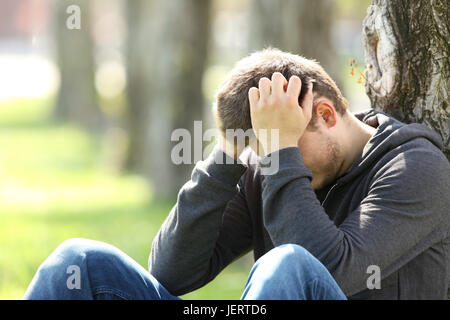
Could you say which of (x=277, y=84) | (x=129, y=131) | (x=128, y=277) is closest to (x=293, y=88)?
(x=277, y=84)

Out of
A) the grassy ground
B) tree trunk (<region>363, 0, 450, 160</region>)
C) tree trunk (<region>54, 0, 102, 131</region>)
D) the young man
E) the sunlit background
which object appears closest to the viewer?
the young man

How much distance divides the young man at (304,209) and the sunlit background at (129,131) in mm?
666

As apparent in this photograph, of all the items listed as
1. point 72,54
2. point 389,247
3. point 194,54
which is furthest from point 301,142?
point 72,54

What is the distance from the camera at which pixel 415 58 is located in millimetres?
3471

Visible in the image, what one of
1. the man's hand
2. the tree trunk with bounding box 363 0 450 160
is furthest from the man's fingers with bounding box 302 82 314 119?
the tree trunk with bounding box 363 0 450 160

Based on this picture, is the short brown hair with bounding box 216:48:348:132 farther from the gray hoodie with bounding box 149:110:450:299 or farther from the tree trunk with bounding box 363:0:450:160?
the tree trunk with bounding box 363:0:450:160

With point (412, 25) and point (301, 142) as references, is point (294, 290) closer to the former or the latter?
point (301, 142)

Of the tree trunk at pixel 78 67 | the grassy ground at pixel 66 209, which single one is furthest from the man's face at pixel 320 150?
the tree trunk at pixel 78 67

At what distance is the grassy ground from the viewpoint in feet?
22.6

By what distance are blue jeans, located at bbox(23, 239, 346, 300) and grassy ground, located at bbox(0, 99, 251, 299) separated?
9.38ft

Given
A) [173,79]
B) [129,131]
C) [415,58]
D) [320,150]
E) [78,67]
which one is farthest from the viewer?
[78,67]

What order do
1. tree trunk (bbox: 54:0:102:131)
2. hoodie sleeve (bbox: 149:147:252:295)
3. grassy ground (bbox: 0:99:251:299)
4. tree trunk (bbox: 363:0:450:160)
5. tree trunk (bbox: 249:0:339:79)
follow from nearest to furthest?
1. hoodie sleeve (bbox: 149:147:252:295)
2. tree trunk (bbox: 363:0:450:160)
3. tree trunk (bbox: 249:0:339:79)
4. grassy ground (bbox: 0:99:251:299)
5. tree trunk (bbox: 54:0:102:131)

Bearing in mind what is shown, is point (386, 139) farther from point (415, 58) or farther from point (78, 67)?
point (78, 67)

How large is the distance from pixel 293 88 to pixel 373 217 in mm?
594
